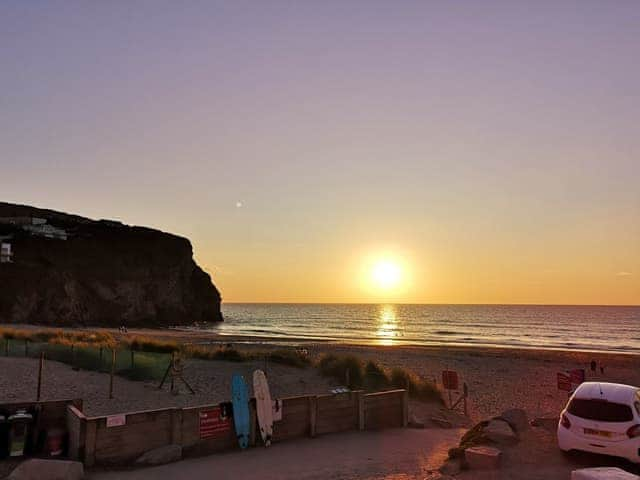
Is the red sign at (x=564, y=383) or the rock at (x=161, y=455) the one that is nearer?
the rock at (x=161, y=455)

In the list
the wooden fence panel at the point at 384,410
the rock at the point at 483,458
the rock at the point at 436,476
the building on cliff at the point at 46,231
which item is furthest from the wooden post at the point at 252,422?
the building on cliff at the point at 46,231

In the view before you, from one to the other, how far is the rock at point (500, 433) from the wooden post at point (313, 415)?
13.1 ft

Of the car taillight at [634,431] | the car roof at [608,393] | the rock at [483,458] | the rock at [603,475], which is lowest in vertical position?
the rock at [483,458]

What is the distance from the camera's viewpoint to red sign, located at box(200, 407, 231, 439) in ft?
37.0

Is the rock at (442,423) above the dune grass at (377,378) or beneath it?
beneath

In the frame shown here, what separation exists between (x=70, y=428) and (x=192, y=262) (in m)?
96.1

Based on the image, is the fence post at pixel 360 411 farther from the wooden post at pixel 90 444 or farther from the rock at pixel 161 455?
the wooden post at pixel 90 444

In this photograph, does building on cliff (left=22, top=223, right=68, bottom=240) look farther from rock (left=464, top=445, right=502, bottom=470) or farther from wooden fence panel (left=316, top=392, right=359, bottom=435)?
rock (left=464, top=445, right=502, bottom=470)

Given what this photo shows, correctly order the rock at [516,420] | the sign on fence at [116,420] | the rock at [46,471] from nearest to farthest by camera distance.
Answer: the rock at [46,471], the sign on fence at [116,420], the rock at [516,420]

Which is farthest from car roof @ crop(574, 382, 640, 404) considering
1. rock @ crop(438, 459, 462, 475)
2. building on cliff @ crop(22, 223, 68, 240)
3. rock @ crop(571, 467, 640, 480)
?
building on cliff @ crop(22, 223, 68, 240)

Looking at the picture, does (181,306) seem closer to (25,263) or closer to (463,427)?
(25,263)

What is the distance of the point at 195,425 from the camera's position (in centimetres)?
1117

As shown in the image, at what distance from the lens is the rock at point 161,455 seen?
406 inches

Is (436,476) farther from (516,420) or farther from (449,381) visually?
(449,381)
